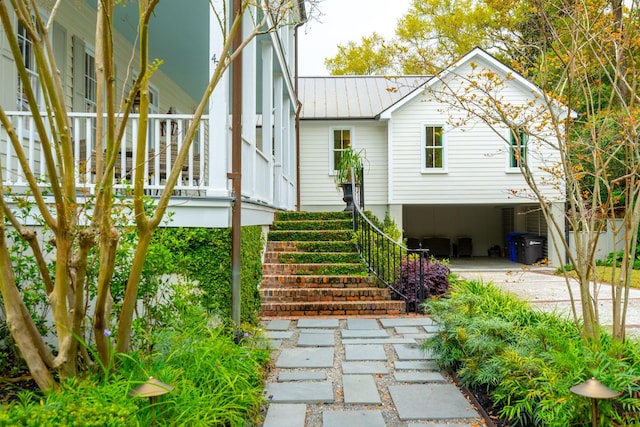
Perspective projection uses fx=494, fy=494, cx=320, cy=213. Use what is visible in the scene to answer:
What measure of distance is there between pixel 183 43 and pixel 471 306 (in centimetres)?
686

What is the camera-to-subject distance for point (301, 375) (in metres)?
4.27

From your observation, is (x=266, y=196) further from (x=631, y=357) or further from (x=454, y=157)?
(x=454, y=157)

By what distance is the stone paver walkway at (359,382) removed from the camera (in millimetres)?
3375

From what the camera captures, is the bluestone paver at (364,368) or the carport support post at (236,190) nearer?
the bluestone paver at (364,368)

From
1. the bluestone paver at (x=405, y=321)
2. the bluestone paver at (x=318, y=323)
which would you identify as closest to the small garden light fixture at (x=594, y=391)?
the bluestone paver at (x=405, y=321)

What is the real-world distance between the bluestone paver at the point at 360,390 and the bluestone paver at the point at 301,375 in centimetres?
20

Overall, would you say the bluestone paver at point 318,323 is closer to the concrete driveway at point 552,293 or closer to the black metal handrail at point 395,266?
the black metal handrail at point 395,266

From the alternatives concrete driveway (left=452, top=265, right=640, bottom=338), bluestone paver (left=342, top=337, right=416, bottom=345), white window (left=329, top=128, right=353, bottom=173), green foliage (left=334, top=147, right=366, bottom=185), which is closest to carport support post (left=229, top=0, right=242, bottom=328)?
bluestone paver (left=342, top=337, right=416, bottom=345)

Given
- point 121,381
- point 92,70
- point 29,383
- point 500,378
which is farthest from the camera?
point 92,70

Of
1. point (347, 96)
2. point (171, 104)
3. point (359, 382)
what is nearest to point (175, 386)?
point (359, 382)

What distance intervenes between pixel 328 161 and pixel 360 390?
11672 mm

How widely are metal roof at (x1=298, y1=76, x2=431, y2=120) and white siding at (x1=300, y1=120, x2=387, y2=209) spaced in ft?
1.28

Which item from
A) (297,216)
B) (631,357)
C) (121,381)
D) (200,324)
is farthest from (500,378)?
(297,216)

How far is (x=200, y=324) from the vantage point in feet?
12.5
